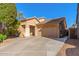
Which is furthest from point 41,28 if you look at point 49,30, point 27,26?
point 49,30

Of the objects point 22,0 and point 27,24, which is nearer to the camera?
point 22,0

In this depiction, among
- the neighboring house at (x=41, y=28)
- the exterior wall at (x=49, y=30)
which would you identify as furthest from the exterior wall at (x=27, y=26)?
the exterior wall at (x=49, y=30)

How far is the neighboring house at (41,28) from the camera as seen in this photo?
30.5 ft

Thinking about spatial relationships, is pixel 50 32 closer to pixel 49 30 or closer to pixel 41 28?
pixel 49 30

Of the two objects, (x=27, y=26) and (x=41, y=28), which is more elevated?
(x=27, y=26)

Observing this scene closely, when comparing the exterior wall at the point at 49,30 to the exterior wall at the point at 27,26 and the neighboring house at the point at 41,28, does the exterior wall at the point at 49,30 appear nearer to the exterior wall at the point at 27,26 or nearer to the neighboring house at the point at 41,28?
the neighboring house at the point at 41,28

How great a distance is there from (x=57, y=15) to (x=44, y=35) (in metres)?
1.69

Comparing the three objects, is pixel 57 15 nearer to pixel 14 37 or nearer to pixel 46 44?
pixel 46 44

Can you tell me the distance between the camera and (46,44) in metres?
9.31

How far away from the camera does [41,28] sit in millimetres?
9844

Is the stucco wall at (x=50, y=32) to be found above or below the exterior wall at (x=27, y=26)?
below

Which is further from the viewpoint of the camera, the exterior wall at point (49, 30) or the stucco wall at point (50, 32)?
the stucco wall at point (50, 32)

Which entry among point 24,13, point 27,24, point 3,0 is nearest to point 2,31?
point 27,24

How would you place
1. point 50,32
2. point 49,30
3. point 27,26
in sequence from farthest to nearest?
point 49,30 < point 50,32 < point 27,26
